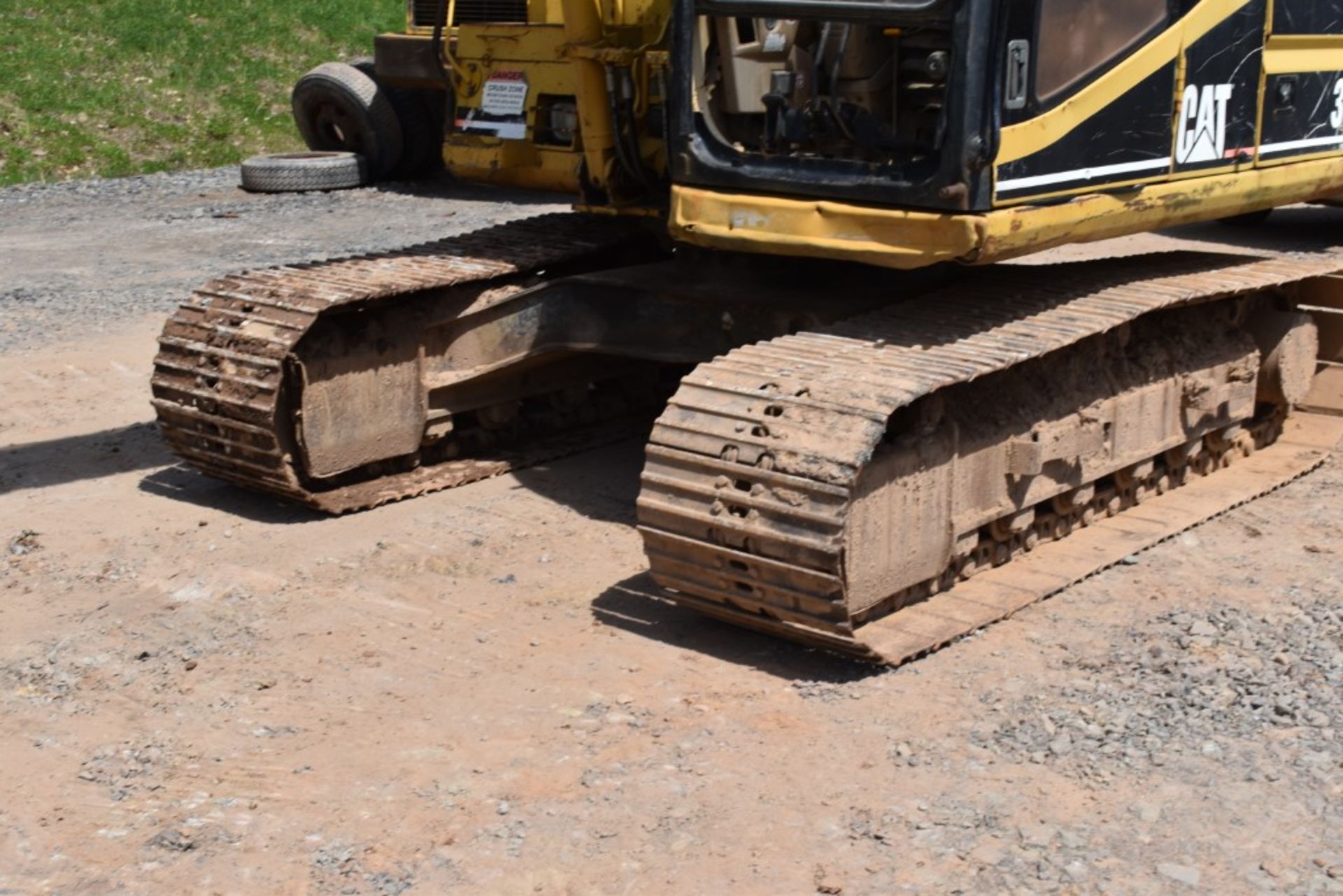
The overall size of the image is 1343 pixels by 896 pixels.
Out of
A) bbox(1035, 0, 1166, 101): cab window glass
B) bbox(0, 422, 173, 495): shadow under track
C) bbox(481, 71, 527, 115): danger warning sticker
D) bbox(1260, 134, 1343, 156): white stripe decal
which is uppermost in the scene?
bbox(1035, 0, 1166, 101): cab window glass

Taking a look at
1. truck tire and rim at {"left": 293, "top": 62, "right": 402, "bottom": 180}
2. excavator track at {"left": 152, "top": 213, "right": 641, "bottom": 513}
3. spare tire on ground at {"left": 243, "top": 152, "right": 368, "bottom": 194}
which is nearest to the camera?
excavator track at {"left": 152, "top": 213, "right": 641, "bottom": 513}

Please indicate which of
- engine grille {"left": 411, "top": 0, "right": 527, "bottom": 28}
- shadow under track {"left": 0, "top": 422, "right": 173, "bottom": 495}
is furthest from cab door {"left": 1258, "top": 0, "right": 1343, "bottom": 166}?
shadow under track {"left": 0, "top": 422, "right": 173, "bottom": 495}

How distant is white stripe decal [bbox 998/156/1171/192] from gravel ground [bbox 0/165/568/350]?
6453mm

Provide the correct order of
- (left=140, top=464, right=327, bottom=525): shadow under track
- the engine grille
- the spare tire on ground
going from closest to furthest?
(left=140, top=464, right=327, bottom=525): shadow under track
the engine grille
the spare tire on ground

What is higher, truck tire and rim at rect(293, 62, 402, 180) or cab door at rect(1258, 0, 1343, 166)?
cab door at rect(1258, 0, 1343, 166)

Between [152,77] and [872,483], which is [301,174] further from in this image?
[872,483]

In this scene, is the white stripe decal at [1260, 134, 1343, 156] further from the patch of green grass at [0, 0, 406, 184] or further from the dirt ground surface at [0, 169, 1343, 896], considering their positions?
the patch of green grass at [0, 0, 406, 184]

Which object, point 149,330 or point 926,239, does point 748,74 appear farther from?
point 149,330

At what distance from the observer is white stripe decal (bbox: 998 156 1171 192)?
6391 millimetres

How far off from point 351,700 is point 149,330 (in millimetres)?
5834

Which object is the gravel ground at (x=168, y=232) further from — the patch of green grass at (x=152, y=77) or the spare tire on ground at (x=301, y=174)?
the patch of green grass at (x=152, y=77)

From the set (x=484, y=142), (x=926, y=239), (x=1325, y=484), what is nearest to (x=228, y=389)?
(x=484, y=142)

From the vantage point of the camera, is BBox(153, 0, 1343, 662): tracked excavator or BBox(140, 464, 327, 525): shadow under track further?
BBox(140, 464, 327, 525): shadow under track

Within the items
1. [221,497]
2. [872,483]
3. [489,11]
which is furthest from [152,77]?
[872,483]
